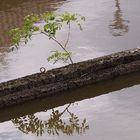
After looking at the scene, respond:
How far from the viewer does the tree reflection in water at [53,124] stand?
6.91 metres

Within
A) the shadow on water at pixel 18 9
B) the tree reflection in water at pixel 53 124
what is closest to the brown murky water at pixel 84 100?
the tree reflection in water at pixel 53 124

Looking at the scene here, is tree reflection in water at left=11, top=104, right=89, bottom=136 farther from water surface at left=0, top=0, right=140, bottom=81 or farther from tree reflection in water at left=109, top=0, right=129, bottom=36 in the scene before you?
tree reflection in water at left=109, top=0, right=129, bottom=36

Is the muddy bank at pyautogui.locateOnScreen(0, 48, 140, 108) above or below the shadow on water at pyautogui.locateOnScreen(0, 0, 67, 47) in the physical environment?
below

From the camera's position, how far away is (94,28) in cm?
1168

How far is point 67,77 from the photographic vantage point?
809 centimetres

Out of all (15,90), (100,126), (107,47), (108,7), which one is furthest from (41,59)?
(108,7)

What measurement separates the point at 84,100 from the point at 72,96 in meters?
0.27

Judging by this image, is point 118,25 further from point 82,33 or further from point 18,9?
point 18,9

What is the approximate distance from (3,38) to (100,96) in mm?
4580

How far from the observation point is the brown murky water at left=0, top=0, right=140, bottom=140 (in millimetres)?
6809

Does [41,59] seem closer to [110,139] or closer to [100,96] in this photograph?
[100,96]

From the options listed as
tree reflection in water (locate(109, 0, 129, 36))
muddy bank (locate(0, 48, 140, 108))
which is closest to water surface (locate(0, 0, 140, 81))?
tree reflection in water (locate(109, 0, 129, 36))

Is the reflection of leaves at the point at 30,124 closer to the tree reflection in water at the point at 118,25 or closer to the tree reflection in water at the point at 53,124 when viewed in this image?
the tree reflection in water at the point at 53,124

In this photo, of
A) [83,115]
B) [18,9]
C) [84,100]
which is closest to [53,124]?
[83,115]
